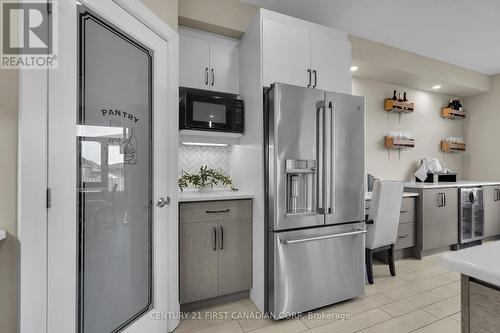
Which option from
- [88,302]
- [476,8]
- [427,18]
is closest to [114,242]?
[88,302]

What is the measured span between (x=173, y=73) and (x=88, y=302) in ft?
5.20

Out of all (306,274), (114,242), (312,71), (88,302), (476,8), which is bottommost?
(306,274)

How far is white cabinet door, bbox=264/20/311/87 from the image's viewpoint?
2.09m

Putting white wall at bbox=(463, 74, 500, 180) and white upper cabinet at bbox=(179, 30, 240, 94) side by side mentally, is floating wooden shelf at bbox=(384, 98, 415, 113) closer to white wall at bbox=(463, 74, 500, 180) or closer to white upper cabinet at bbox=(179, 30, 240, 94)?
white wall at bbox=(463, 74, 500, 180)

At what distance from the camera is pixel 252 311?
206 cm

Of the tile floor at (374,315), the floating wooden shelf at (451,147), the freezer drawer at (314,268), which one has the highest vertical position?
the floating wooden shelf at (451,147)

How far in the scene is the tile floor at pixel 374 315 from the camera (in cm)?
183

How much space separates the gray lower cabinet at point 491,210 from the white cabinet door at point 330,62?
10.5 ft

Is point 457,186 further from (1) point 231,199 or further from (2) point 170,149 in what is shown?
(2) point 170,149

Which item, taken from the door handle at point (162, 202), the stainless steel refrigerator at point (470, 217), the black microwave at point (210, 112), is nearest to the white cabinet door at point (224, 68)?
the black microwave at point (210, 112)

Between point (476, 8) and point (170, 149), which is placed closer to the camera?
point (170, 149)

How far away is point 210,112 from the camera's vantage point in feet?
7.35

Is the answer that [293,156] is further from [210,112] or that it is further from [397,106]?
[397,106]

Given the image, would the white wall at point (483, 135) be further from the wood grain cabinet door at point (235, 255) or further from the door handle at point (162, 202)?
the door handle at point (162, 202)
